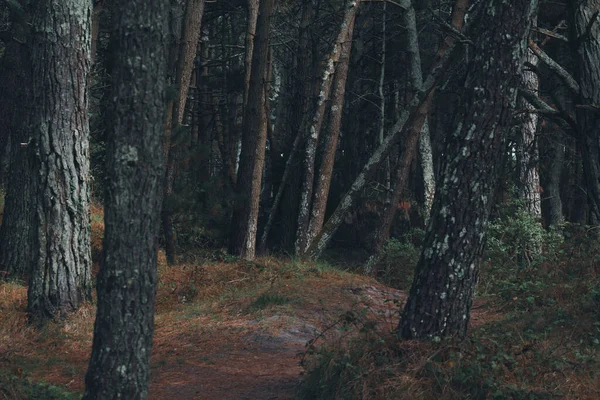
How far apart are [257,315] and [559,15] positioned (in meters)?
12.0

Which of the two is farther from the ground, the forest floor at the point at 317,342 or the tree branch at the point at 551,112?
the tree branch at the point at 551,112

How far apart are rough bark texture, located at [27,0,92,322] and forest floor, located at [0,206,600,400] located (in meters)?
0.47

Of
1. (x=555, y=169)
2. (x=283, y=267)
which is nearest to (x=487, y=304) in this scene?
(x=283, y=267)

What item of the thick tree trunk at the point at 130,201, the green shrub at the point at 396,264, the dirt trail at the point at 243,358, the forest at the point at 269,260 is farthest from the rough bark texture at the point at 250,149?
the thick tree trunk at the point at 130,201

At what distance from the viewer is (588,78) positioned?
30.8 ft

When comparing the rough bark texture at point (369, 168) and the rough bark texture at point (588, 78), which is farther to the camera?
the rough bark texture at point (369, 168)

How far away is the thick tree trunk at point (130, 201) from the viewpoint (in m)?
5.80

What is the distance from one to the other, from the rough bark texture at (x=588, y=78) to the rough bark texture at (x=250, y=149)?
313 inches

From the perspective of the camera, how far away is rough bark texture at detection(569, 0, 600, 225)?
9.16 m

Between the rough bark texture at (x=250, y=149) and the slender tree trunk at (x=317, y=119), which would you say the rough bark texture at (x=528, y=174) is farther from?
the rough bark texture at (x=250, y=149)

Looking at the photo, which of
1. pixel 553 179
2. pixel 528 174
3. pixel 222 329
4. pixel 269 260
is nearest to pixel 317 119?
pixel 528 174

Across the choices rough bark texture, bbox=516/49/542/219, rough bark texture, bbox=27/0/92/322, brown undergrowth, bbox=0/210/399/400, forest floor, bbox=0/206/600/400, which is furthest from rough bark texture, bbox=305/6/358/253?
rough bark texture, bbox=27/0/92/322

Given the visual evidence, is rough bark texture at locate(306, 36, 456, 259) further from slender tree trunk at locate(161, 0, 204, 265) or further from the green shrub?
slender tree trunk at locate(161, 0, 204, 265)

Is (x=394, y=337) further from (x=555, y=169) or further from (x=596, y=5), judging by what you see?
(x=555, y=169)
